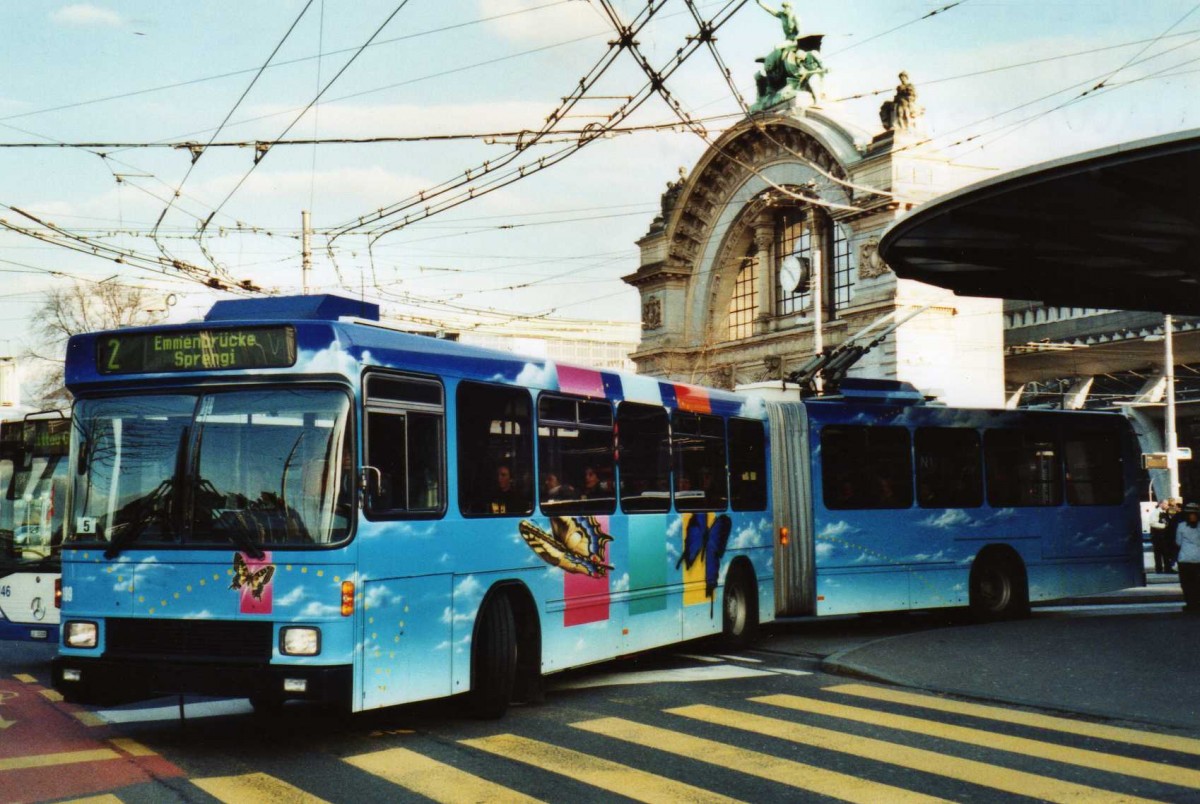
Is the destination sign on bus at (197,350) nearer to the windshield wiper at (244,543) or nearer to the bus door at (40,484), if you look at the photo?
the windshield wiper at (244,543)

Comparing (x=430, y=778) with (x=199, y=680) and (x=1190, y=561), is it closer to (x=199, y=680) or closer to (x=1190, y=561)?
(x=199, y=680)

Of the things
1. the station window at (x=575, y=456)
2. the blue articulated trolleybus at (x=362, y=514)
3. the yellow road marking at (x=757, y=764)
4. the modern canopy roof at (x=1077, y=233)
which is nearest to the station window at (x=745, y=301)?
the modern canopy roof at (x=1077, y=233)

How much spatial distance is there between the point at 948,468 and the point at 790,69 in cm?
3385

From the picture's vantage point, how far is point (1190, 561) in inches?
746

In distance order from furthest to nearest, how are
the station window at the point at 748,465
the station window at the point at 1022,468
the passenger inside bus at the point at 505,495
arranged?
the station window at the point at 1022,468 < the station window at the point at 748,465 < the passenger inside bus at the point at 505,495

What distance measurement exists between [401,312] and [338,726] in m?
22.4

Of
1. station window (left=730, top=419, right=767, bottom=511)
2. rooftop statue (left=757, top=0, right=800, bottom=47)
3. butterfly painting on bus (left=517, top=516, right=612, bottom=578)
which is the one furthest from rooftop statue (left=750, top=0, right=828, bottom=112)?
butterfly painting on bus (left=517, top=516, right=612, bottom=578)

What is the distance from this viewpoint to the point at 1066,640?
1444cm

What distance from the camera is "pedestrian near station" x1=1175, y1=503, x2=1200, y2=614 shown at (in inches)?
742

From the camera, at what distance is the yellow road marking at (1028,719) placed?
29.8 feet

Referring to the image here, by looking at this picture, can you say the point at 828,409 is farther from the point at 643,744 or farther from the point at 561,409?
the point at 643,744

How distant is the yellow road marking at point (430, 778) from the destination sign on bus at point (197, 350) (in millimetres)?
2547

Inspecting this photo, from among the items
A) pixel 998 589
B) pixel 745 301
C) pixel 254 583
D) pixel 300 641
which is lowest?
pixel 998 589

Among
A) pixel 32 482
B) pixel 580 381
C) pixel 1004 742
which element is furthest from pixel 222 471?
pixel 32 482
